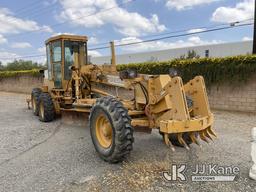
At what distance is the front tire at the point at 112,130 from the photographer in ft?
14.5

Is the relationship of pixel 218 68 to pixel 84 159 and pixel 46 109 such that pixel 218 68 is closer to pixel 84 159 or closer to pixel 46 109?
pixel 46 109

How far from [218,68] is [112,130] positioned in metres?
7.43

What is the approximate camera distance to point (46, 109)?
28.6 feet

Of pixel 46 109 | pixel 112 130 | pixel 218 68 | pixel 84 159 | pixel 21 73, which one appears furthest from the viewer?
pixel 21 73

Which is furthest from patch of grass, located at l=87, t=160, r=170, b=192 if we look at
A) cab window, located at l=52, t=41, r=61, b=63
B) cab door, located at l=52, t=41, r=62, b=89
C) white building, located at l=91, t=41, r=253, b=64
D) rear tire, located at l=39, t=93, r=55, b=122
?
white building, located at l=91, t=41, r=253, b=64

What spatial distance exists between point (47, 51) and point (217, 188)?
24.6 ft

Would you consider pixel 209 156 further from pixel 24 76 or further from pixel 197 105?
pixel 24 76

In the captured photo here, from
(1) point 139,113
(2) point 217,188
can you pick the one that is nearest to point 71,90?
(1) point 139,113

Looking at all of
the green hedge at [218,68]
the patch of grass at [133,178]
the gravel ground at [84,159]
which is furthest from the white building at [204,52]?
the patch of grass at [133,178]

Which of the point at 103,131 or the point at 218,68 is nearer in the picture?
the point at 103,131

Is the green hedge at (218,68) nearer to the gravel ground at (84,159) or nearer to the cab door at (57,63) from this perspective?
the gravel ground at (84,159)

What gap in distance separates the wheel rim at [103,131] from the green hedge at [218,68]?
22.8 feet

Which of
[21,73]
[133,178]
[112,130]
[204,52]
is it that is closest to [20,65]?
[21,73]

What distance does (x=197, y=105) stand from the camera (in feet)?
16.3
